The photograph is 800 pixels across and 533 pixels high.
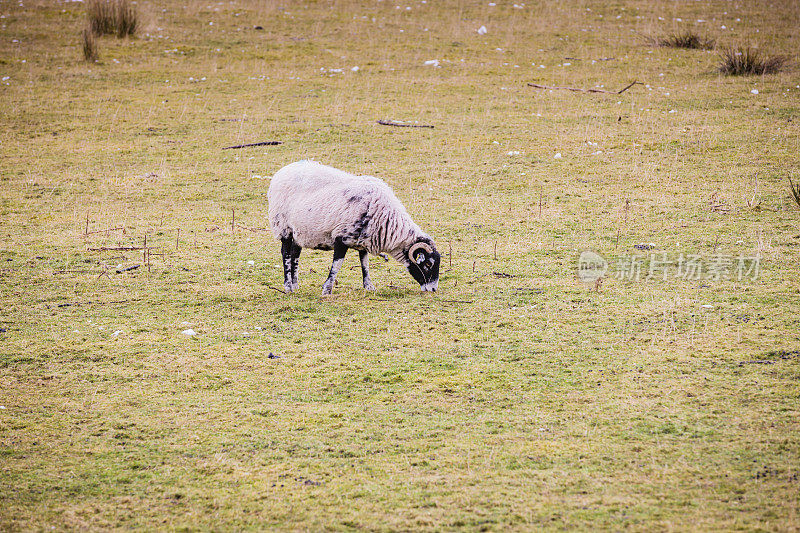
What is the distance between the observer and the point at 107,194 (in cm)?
1428

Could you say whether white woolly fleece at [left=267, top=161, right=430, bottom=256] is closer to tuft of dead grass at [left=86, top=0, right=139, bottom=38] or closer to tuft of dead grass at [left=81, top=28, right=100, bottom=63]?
tuft of dead grass at [left=81, top=28, right=100, bottom=63]

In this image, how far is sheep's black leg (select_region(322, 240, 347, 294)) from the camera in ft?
31.3

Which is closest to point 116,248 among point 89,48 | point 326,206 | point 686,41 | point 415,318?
point 326,206

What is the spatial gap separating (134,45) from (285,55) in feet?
17.8

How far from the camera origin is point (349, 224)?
9.43 metres

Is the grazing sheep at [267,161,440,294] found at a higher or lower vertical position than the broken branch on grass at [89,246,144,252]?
higher

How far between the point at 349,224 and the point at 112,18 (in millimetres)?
20678

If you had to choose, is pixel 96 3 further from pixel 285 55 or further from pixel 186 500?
pixel 186 500

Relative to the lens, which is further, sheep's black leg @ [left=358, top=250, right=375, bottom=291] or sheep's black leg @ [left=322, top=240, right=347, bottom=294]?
sheep's black leg @ [left=358, top=250, right=375, bottom=291]

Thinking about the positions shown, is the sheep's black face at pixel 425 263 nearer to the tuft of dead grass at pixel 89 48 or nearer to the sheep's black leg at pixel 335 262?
the sheep's black leg at pixel 335 262

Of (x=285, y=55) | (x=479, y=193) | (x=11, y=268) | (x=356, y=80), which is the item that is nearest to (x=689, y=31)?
(x=356, y=80)

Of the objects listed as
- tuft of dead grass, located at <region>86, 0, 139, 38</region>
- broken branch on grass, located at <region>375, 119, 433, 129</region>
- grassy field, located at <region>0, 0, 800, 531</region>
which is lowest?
grassy field, located at <region>0, 0, 800, 531</region>

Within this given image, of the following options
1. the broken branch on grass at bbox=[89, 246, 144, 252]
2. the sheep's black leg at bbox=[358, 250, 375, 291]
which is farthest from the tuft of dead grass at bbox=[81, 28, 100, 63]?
the sheep's black leg at bbox=[358, 250, 375, 291]

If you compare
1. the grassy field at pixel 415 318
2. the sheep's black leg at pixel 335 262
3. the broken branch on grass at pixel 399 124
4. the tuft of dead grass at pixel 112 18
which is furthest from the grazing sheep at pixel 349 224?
the tuft of dead grass at pixel 112 18
